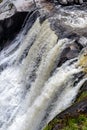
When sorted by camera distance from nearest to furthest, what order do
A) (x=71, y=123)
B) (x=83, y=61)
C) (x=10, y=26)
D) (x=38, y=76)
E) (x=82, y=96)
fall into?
(x=71, y=123) → (x=82, y=96) → (x=83, y=61) → (x=38, y=76) → (x=10, y=26)

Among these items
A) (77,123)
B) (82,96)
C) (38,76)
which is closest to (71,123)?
(77,123)

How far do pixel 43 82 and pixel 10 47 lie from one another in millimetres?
5057

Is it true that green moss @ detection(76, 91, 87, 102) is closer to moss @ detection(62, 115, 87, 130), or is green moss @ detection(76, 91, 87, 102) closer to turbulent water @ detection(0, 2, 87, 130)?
turbulent water @ detection(0, 2, 87, 130)

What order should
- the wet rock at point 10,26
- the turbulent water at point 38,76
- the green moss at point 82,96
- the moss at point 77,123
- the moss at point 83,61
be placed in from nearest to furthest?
1. the moss at point 77,123
2. the green moss at point 82,96
3. the turbulent water at point 38,76
4. the moss at point 83,61
5. the wet rock at point 10,26

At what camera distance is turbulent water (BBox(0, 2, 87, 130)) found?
524 inches

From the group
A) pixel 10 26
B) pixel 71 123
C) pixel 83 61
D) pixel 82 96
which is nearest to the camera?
pixel 71 123

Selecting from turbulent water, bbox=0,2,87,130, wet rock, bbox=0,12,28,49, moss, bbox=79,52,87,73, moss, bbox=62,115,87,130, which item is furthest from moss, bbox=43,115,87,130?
wet rock, bbox=0,12,28,49

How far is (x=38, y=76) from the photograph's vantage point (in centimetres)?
1559

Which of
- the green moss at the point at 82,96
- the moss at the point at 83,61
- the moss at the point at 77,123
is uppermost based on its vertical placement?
the moss at the point at 77,123

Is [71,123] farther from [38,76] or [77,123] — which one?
[38,76]

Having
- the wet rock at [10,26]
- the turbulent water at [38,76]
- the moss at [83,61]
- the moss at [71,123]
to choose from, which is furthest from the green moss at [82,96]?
the wet rock at [10,26]

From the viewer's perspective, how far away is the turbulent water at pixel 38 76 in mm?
13312

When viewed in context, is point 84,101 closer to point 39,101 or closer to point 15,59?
point 39,101

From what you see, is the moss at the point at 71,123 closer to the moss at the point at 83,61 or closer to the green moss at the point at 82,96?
the green moss at the point at 82,96
